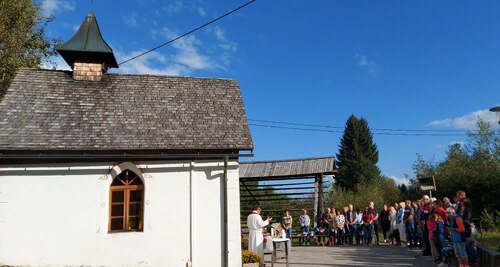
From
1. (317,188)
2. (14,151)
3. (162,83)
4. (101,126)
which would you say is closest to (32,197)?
(14,151)

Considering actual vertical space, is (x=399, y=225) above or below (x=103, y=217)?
below

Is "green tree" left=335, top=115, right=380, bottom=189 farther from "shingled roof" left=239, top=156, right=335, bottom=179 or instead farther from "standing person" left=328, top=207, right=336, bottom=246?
"standing person" left=328, top=207, right=336, bottom=246

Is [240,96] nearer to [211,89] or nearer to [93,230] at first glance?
[211,89]

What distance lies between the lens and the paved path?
11.5 m

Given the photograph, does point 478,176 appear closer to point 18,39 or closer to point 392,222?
point 392,222

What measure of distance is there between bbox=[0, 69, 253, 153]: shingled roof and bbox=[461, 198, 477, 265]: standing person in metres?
5.69

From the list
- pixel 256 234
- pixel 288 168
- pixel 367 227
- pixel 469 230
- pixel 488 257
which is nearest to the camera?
pixel 469 230

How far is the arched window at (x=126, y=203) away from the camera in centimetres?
1121

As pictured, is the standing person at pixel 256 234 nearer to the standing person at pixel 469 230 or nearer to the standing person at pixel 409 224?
the standing person at pixel 469 230

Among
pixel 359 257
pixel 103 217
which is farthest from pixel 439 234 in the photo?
pixel 103 217

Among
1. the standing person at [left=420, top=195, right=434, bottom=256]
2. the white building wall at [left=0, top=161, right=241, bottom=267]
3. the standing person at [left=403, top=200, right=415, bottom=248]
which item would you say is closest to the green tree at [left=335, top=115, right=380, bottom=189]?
the standing person at [left=403, top=200, right=415, bottom=248]

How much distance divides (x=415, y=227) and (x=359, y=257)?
9.54ft

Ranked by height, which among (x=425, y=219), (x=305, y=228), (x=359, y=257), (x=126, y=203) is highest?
(x=126, y=203)

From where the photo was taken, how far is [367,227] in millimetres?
16531
